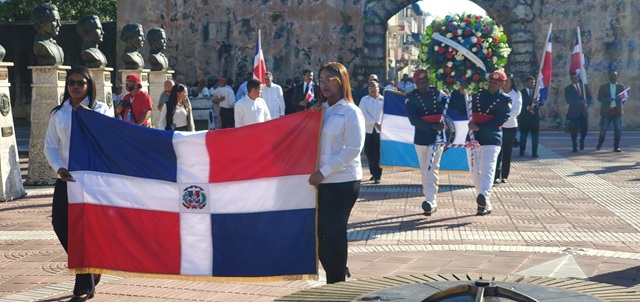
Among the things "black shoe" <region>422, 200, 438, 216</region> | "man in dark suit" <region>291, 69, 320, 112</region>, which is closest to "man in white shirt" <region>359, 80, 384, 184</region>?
"man in dark suit" <region>291, 69, 320, 112</region>

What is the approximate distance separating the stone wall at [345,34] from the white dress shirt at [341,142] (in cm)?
2247

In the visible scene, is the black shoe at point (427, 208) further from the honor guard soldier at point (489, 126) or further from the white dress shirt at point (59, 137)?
the white dress shirt at point (59, 137)

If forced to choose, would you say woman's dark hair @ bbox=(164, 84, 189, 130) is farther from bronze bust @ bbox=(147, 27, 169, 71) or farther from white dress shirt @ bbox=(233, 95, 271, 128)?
bronze bust @ bbox=(147, 27, 169, 71)

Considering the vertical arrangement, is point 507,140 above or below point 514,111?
below

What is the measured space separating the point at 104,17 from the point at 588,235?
114ft

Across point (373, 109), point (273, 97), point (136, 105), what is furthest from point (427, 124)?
point (273, 97)

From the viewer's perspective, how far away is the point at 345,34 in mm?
28391

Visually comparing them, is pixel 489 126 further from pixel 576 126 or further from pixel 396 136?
pixel 576 126

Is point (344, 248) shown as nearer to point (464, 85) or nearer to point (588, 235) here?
point (588, 235)

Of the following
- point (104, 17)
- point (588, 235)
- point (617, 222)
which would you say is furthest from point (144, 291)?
point (104, 17)

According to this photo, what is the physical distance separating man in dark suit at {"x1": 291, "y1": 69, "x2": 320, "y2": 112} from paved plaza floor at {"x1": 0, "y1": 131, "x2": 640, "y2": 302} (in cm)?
400

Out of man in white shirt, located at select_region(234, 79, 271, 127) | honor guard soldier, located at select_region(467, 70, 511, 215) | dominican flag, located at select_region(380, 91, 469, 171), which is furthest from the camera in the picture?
dominican flag, located at select_region(380, 91, 469, 171)

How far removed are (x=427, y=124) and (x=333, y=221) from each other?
5181 mm

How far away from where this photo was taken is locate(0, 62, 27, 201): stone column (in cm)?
1173
